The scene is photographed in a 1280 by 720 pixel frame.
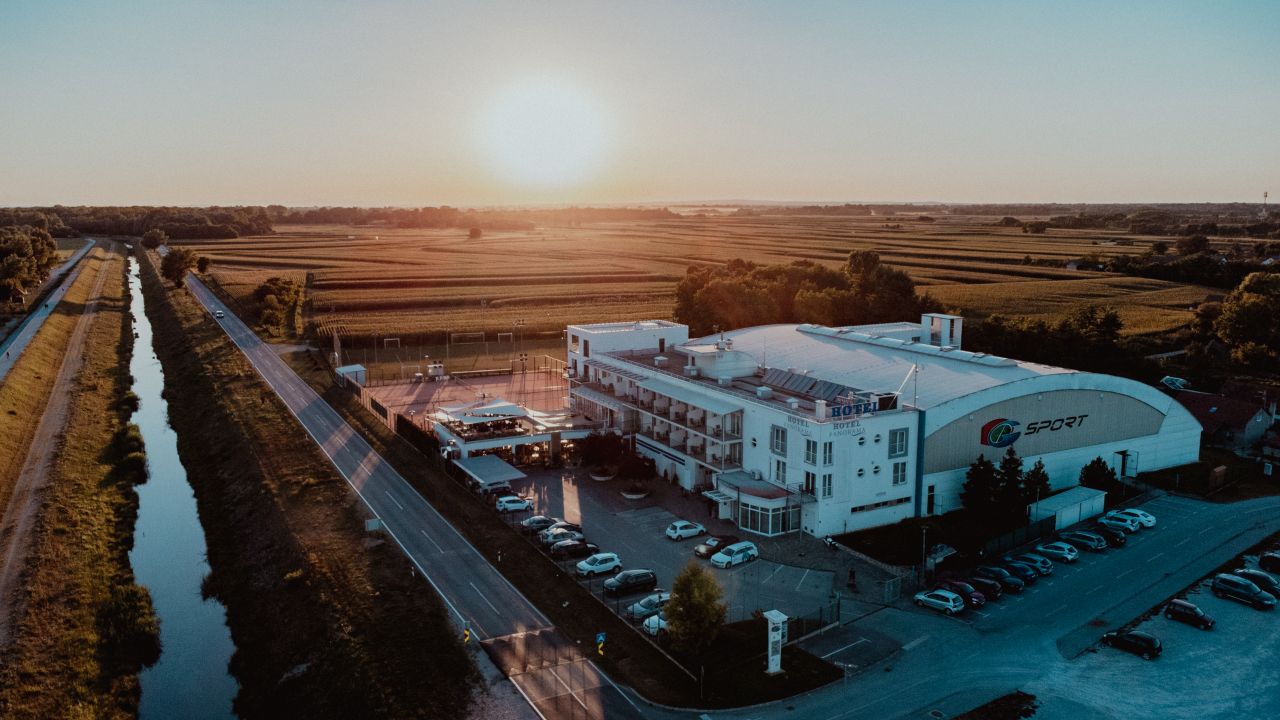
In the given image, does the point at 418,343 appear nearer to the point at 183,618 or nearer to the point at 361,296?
the point at 361,296

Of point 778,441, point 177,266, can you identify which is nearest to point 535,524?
point 778,441

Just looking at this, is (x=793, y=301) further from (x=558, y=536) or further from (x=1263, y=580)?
(x=1263, y=580)

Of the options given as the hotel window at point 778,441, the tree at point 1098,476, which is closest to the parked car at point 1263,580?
the tree at point 1098,476

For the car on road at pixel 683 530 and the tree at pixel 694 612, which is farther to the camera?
the car on road at pixel 683 530

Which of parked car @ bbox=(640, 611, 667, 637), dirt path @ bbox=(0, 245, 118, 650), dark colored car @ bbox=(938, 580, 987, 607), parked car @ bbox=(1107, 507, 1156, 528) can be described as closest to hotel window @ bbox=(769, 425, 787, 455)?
dark colored car @ bbox=(938, 580, 987, 607)

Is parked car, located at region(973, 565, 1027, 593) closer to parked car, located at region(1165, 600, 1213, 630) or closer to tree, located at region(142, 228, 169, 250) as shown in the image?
parked car, located at region(1165, 600, 1213, 630)

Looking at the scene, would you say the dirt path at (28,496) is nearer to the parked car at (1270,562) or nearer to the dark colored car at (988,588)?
the dark colored car at (988,588)
